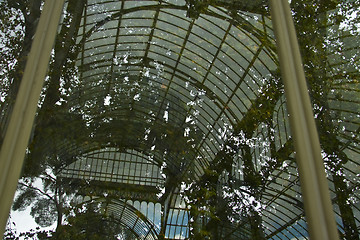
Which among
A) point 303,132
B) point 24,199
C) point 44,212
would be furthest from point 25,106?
point 303,132

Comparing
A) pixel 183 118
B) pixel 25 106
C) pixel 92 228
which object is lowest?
pixel 92 228

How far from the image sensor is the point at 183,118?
8.52ft

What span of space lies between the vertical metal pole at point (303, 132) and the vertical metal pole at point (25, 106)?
5.11ft

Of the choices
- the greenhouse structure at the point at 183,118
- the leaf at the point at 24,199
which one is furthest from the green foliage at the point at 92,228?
the leaf at the point at 24,199

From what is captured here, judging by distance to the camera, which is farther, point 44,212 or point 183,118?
point 183,118

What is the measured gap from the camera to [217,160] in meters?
2.38

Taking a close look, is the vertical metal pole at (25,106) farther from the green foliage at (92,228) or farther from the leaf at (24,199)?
the green foliage at (92,228)

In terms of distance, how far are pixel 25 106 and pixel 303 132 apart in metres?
1.66

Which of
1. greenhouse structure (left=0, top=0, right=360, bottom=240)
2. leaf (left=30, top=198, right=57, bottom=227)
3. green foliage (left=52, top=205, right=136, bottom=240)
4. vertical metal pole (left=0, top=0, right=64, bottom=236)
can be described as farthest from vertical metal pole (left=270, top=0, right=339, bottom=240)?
vertical metal pole (left=0, top=0, right=64, bottom=236)

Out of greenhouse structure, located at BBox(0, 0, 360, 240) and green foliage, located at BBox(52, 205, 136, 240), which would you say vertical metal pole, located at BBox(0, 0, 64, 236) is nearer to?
greenhouse structure, located at BBox(0, 0, 360, 240)

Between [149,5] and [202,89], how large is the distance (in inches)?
33.7

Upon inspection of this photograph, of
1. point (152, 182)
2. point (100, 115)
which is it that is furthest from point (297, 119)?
point (100, 115)

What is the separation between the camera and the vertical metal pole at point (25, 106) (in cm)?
180

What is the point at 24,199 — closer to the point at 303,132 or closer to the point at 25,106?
the point at 25,106
